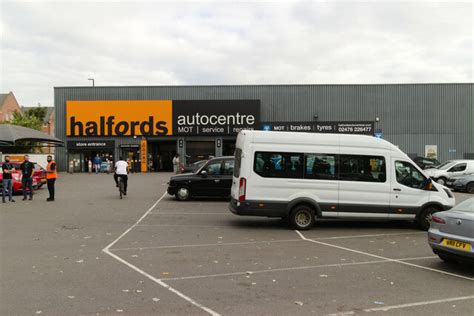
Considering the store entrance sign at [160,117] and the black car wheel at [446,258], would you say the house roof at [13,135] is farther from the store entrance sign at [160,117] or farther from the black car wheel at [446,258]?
the black car wheel at [446,258]

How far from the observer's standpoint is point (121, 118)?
3800 cm

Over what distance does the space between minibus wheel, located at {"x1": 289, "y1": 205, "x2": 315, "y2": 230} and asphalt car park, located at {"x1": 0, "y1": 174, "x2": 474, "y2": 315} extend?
0.35m

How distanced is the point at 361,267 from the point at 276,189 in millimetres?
3661

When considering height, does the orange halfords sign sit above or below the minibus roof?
above

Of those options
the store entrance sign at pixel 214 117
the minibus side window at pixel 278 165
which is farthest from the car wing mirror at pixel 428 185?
the store entrance sign at pixel 214 117

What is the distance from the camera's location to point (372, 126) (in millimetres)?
36062

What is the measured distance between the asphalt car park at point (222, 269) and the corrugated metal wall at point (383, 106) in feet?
91.8

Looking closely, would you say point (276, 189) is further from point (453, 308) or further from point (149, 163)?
point (149, 163)

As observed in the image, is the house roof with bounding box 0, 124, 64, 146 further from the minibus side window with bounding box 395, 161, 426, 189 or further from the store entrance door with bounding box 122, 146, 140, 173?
the minibus side window with bounding box 395, 161, 426, 189

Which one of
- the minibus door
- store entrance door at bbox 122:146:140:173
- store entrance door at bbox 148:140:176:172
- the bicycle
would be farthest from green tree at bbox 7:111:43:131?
the minibus door

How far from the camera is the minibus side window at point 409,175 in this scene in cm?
1030

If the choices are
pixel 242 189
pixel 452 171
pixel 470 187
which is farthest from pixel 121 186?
pixel 452 171

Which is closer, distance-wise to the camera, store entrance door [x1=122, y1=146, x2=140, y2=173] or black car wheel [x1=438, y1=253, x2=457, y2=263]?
black car wheel [x1=438, y1=253, x2=457, y2=263]

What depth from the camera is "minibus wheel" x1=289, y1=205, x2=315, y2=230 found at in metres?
9.96
